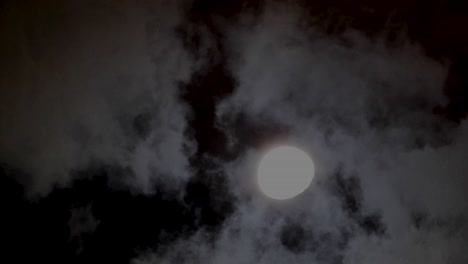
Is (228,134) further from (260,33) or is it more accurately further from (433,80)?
(433,80)

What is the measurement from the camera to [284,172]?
6.09 metres

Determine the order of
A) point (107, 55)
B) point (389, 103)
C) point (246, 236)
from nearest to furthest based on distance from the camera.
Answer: point (107, 55), point (389, 103), point (246, 236)

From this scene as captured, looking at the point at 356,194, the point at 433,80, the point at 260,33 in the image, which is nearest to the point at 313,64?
the point at 260,33

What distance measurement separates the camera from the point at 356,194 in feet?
21.7

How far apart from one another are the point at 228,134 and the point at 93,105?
2076 mm

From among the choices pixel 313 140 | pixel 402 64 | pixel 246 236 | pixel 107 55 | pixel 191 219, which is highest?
pixel 107 55

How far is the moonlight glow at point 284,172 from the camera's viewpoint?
20.0 ft

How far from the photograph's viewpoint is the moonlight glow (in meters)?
6.10

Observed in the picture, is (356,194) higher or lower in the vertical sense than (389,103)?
lower

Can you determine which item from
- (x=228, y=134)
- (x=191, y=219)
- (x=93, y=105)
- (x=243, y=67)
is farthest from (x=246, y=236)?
(x=93, y=105)

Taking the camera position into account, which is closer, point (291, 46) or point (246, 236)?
point (291, 46)

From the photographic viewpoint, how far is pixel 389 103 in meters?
6.27

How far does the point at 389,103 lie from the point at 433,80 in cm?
70

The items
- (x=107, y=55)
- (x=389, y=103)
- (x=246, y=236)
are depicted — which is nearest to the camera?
(x=107, y=55)
